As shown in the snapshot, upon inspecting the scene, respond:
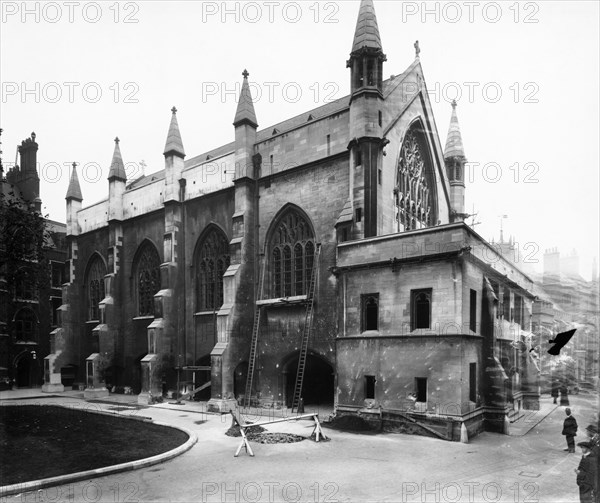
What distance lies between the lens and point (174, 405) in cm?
2384

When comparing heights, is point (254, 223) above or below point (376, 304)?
above

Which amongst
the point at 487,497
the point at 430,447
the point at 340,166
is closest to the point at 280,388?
the point at 430,447

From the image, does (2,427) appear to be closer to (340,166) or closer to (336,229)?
(336,229)

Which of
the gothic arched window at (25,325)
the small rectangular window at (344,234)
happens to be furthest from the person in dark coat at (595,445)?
the gothic arched window at (25,325)

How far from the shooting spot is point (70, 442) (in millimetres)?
15031

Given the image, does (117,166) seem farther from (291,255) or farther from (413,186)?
(413,186)

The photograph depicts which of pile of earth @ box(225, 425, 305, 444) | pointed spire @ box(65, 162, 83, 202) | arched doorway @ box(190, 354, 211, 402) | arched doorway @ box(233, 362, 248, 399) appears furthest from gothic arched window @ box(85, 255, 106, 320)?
pile of earth @ box(225, 425, 305, 444)

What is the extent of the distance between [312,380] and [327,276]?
5888 mm

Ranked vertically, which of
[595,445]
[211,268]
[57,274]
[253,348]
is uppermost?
[57,274]

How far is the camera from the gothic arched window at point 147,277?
30094 millimetres

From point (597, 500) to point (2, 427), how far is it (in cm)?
2038

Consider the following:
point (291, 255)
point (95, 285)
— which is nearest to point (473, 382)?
point (291, 255)

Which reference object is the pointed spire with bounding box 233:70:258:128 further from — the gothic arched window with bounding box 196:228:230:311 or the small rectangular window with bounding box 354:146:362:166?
the small rectangular window with bounding box 354:146:362:166

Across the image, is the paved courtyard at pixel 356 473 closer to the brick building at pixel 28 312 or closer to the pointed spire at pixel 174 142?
the pointed spire at pixel 174 142
